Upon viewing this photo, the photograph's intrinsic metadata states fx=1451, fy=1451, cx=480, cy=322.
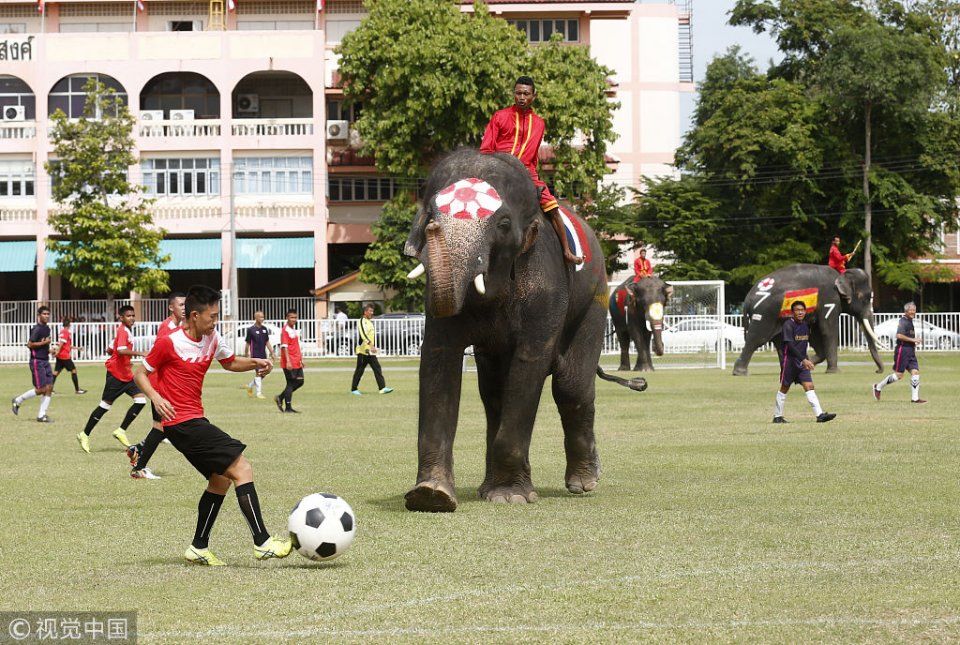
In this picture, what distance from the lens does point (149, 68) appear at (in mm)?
58625

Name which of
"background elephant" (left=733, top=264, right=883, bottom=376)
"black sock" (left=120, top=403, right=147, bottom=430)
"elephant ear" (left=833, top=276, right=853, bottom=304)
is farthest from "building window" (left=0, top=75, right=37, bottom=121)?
A: "black sock" (left=120, top=403, right=147, bottom=430)

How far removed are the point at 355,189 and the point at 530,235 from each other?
2053 inches

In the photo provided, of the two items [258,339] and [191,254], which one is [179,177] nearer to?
A: [191,254]

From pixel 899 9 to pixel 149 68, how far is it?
29691mm

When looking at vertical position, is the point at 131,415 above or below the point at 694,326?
below

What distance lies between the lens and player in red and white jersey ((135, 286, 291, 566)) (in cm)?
869

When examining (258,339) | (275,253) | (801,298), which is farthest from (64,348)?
(275,253)

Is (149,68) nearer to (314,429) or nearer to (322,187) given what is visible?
(322,187)

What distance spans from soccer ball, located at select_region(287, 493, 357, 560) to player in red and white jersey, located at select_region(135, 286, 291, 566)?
19cm

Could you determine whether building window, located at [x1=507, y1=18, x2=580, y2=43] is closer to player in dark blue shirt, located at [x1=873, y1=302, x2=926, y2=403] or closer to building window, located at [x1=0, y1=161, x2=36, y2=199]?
building window, located at [x1=0, y1=161, x2=36, y2=199]

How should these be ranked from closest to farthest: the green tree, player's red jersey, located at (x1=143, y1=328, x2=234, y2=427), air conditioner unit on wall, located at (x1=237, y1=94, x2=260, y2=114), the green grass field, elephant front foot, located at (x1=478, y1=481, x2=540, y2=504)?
the green grass field → player's red jersey, located at (x1=143, y1=328, x2=234, y2=427) → elephant front foot, located at (x1=478, y1=481, x2=540, y2=504) → the green tree → air conditioner unit on wall, located at (x1=237, y1=94, x2=260, y2=114)

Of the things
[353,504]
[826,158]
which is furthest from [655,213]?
[353,504]

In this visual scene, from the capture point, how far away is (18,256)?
58281mm

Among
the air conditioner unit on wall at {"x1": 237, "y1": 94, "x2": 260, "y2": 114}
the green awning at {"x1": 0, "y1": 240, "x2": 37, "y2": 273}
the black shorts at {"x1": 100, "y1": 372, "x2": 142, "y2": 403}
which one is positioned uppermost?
the air conditioner unit on wall at {"x1": 237, "y1": 94, "x2": 260, "y2": 114}
